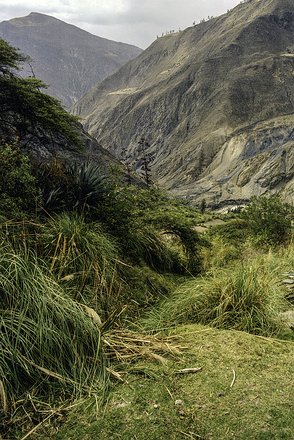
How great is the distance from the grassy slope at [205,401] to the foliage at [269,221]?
937 cm

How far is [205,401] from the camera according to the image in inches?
131

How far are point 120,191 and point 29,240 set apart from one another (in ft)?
9.57

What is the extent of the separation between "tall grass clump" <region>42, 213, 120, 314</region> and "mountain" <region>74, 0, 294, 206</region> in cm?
7125

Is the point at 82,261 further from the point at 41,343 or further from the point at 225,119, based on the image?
the point at 225,119

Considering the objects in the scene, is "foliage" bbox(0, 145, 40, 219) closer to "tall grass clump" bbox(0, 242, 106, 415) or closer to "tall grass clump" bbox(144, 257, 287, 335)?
"tall grass clump" bbox(0, 242, 106, 415)

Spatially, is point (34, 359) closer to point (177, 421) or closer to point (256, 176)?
point (177, 421)

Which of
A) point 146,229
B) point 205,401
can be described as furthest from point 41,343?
point 146,229

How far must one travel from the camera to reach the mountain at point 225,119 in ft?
310

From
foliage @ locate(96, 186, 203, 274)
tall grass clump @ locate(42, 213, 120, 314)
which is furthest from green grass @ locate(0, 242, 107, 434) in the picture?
foliage @ locate(96, 186, 203, 274)

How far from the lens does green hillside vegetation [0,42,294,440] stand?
3145 mm

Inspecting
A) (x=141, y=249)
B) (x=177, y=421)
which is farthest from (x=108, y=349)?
(x=141, y=249)

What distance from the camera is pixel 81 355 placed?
3705 mm

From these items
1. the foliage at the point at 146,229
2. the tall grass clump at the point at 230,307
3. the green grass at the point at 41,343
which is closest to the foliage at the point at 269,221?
the foliage at the point at 146,229

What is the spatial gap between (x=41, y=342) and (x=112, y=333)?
95 centimetres
